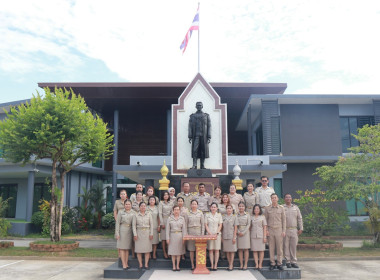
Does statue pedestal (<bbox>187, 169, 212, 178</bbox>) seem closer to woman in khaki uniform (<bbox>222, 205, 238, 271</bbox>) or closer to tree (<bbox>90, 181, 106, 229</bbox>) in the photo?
woman in khaki uniform (<bbox>222, 205, 238, 271</bbox>)

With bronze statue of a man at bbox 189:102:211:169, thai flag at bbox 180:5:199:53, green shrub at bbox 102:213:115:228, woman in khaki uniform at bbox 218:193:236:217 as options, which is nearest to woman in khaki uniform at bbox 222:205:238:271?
woman in khaki uniform at bbox 218:193:236:217

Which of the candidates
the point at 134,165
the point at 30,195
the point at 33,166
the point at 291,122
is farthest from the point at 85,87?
the point at 291,122

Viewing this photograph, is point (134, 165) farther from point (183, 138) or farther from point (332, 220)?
point (332, 220)

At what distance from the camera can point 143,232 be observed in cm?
779

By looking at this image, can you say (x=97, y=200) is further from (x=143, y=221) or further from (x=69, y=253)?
(x=143, y=221)

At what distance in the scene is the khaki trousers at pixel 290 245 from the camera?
809 centimetres

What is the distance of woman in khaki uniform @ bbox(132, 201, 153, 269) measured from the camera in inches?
306

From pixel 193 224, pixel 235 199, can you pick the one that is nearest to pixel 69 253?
pixel 193 224

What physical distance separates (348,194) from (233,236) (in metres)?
6.37

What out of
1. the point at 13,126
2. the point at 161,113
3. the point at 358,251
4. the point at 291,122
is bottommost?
the point at 358,251

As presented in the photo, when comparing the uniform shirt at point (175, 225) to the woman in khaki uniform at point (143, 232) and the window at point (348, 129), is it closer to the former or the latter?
the woman in khaki uniform at point (143, 232)

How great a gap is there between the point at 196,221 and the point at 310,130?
13432 millimetres

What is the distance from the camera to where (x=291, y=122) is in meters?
19.1

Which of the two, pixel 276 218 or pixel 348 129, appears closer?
pixel 276 218
